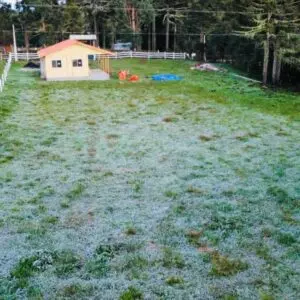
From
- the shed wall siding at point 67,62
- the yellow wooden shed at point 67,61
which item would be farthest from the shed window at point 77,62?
the shed wall siding at point 67,62

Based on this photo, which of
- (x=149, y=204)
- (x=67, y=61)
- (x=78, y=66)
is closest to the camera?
(x=149, y=204)

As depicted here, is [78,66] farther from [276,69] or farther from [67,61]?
[276,69]

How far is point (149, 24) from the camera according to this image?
4938 centimetres

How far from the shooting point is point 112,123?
15.5 metres

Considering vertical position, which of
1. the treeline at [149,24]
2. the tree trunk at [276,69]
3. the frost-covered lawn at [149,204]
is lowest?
the frost-covered lawn at [149,204]

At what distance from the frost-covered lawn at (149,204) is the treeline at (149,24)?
1776 cm

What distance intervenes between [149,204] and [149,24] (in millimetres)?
44519

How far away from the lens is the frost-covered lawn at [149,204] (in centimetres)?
539

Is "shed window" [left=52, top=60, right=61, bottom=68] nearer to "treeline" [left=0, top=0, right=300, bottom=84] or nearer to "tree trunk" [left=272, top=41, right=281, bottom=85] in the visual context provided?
"treeline" [left=0, top=0, right=300, bottom=84]

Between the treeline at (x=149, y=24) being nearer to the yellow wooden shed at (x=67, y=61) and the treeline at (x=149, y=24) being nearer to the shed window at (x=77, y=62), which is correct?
the yellow wooden shed at (x=67, y=61)

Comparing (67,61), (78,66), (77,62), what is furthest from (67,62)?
(78,66)

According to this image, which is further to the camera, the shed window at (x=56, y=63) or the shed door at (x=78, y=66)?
the shed door at (x=78, y=66)

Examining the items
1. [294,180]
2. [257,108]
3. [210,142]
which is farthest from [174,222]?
[257,108]

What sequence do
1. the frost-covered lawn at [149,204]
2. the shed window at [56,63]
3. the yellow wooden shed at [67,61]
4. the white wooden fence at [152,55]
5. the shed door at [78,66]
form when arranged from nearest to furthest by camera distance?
the frost-covered lawn at [149,204]
the yellow wooden shed at [67,61]
the shed window at [56,63]
the shed door at [78,66]
the white wooden fence at [152,55]
